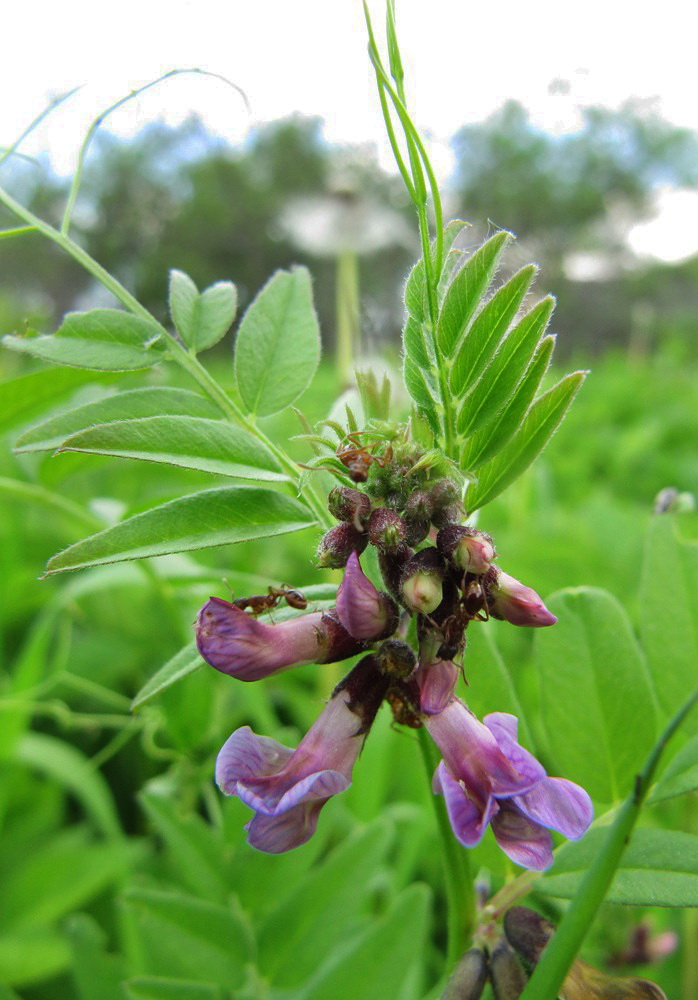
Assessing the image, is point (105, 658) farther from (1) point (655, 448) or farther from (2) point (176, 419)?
(1) point (655, 448)

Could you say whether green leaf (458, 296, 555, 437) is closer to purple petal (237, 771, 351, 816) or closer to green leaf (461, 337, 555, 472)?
green leaf (461, 337, 555, 472)

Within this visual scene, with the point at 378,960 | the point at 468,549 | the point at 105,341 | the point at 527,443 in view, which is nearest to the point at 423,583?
the point at 468,549

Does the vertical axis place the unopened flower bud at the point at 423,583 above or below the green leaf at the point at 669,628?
above

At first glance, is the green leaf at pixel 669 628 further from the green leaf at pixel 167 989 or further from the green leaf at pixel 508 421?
the green leaf at pixel 167 989

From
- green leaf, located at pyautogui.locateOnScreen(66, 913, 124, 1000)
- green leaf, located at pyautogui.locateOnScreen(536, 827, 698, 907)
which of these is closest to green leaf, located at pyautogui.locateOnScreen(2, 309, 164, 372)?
green leaf, located at pyautogui.locateOnScreen(536, 827, 698, 907)

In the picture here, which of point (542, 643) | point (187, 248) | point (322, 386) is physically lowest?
point (542, 643)

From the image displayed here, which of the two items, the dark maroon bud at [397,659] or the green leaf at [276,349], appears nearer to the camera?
the dark maroon bud at [397,659]

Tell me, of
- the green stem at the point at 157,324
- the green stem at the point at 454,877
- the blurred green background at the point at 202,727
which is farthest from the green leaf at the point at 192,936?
the green stem at the point at 157,324

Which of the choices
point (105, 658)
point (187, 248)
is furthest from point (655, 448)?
point (187, 248)
